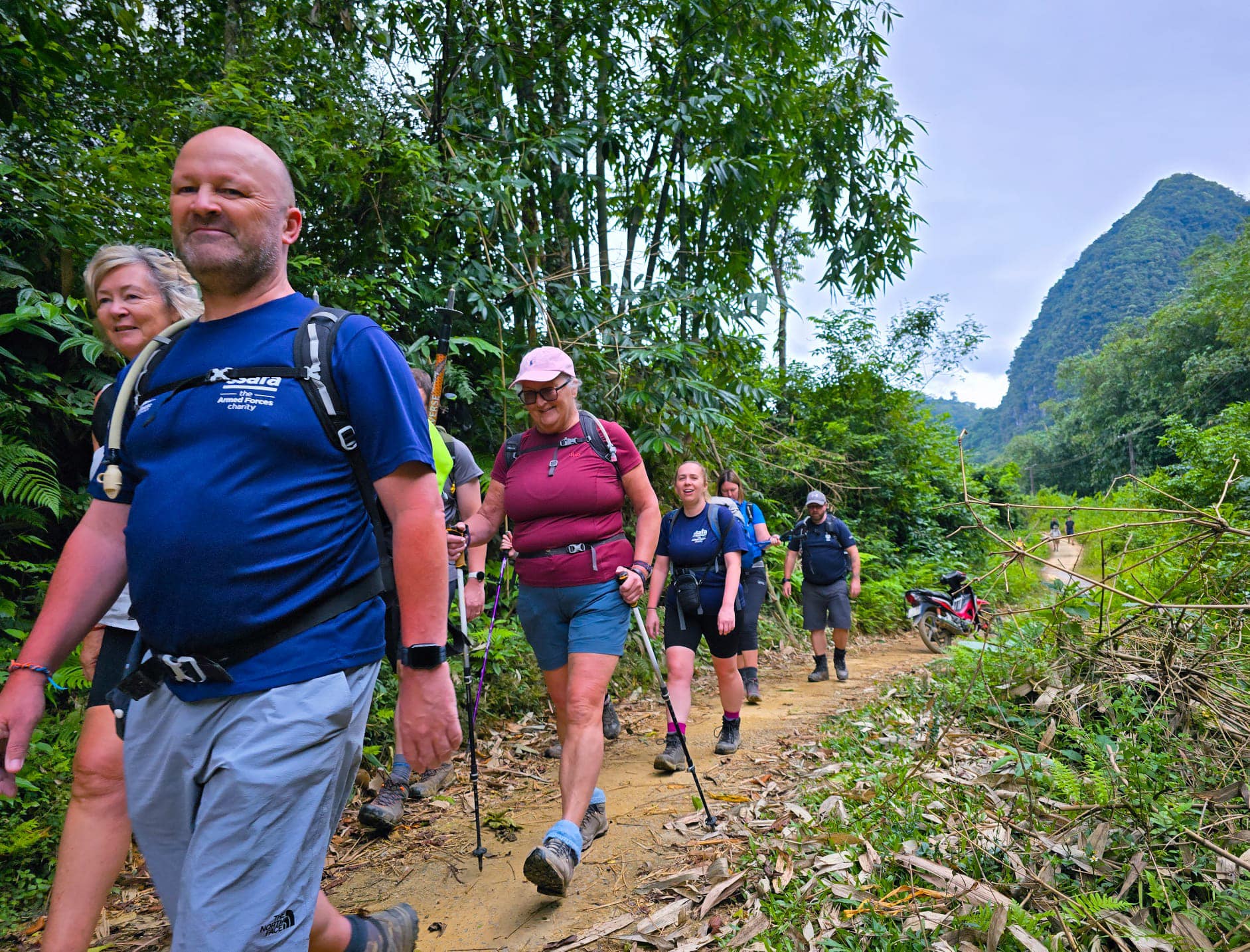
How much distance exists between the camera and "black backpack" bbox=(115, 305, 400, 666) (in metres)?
1.66

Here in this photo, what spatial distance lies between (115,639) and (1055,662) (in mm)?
4752

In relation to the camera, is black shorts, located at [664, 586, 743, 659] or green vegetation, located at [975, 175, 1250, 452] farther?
green vegetation, located at [975, 175, 1250, 452]

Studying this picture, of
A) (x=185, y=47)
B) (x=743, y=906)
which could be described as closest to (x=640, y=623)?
(x=743, y=906)

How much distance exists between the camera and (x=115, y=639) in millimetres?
2531

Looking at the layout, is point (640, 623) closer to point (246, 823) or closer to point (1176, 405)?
point (246, 823)

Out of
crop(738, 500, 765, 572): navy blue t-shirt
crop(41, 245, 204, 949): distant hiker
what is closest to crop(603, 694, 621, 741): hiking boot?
crop(738, 500, 765, 572): navy blue t-shirt

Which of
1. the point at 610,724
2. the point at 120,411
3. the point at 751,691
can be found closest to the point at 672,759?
Answer: the point at 610,724

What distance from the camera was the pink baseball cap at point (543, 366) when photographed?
12.0 ft

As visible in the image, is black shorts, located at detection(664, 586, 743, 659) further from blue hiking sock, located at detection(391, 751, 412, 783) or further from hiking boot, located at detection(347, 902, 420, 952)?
hiking boot, located at detection(347, 902, 420, 952)

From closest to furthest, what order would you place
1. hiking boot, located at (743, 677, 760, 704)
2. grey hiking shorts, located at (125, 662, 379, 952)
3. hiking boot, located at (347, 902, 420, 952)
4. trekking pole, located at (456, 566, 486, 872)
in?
grey hiking shorts, located at (125, 662, 379, 952)
hiking boot, located at (347, 902, 420, 952)
trekking pole, located at (456, 566, 486, 872)
hiking boot, located at (743, 677, 760, 704)

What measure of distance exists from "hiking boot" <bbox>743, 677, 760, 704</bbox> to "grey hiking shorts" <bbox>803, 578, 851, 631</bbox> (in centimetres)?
200

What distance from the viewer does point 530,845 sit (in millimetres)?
3930

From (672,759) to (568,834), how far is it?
186 cm

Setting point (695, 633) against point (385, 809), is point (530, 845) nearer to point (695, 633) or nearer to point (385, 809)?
point (385, 809)
